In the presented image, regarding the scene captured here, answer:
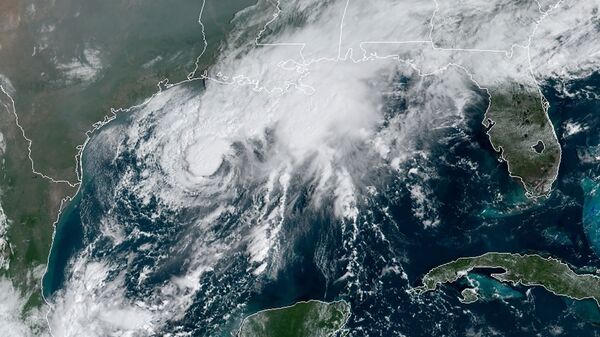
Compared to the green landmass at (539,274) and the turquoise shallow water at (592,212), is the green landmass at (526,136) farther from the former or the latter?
the green landmass at (539,274)

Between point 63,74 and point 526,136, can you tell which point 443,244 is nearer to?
point 526,136

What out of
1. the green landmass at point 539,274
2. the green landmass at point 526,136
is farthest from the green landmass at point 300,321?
the green landmass at point 526,136

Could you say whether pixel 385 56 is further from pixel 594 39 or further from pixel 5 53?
pixel 5 53

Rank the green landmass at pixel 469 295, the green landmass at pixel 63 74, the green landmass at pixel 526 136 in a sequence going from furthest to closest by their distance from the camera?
the green landmass at pixel 63 74, the green landmass at pixel 469 295, the green landmass at pixel 526 136

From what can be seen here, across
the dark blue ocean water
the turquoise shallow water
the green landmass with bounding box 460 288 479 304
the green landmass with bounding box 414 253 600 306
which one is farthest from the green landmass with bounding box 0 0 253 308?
the turquoise shallow water

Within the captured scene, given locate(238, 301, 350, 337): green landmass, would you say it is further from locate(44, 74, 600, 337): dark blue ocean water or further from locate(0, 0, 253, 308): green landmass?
locate(0, 0, 253, 308): green landmass

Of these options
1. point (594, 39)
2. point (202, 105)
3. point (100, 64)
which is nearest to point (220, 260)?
point (202, 105)
